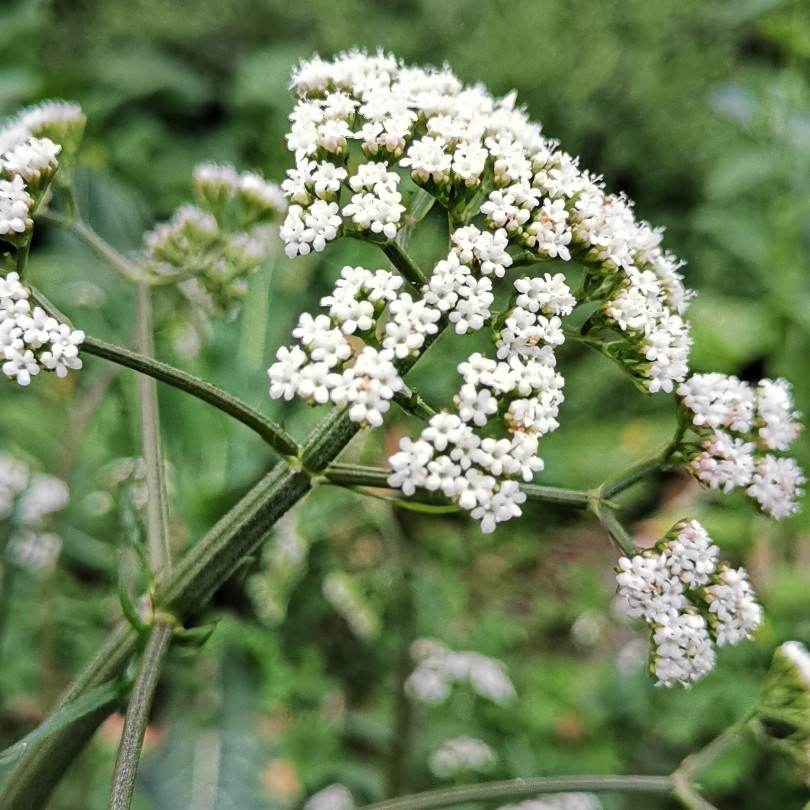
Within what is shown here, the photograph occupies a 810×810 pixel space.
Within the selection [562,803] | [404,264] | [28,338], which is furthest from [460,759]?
[28,338]

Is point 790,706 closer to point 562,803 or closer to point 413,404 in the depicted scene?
point 413,404

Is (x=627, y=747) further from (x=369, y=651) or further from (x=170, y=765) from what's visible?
(x=170, y=765)

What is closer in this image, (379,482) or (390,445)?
(379,482)

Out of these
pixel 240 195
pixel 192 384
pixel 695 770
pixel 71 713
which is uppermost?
pixel 240 195

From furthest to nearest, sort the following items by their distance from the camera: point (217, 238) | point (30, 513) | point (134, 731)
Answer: point (30, 513), point (217, 238), point (134, 731)

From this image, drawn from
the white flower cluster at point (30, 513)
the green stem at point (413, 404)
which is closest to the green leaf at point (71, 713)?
the green stem at point (413, 404)

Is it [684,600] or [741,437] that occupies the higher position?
[741,437]

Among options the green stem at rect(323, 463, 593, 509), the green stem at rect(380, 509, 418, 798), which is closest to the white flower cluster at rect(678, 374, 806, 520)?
the green stem at rect(323, 463, 593, 509)

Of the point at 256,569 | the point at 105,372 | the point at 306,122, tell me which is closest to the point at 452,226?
the point at 306,122

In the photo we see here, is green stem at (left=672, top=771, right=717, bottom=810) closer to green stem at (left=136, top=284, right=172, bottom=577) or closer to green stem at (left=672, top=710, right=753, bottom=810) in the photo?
green stem at (left=672, top=710, right=753, bottom=810)
